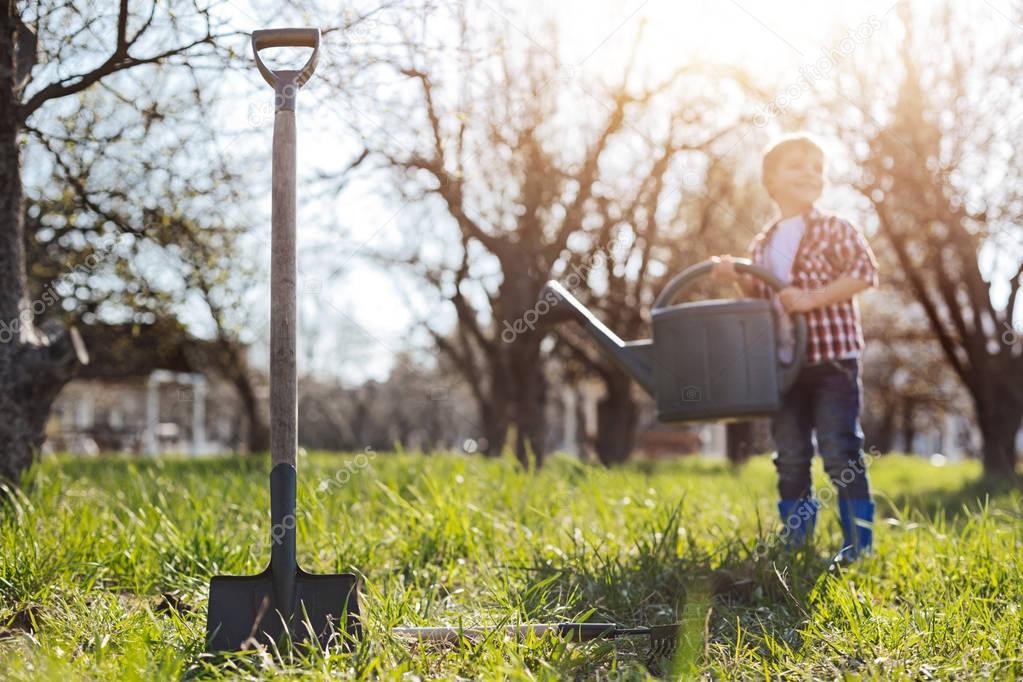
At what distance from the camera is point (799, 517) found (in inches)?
130

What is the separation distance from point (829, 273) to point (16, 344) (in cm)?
314

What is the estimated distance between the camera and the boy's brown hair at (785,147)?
3371 mm

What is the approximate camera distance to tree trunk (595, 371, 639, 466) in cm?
1282

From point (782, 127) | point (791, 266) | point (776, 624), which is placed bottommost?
point (776, 624)

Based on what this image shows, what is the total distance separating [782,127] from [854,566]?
644 centimetres

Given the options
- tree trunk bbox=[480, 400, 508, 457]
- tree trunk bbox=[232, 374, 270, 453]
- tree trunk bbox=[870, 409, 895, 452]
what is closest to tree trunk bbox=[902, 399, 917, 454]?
tree trunk bbox=[870, 409, 895, 452]

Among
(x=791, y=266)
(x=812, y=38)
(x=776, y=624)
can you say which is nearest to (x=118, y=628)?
(x=776, y=624)

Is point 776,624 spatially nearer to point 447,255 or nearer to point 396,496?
point 396,496

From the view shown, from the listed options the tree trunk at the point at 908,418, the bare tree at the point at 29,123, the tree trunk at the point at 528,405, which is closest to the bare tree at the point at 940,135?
the tree trunk at the point at 528,405

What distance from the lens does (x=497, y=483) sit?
424 cm

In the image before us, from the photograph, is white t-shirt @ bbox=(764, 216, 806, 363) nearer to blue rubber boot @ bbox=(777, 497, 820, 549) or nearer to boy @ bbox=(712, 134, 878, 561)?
boy @ bbox=(712, 134, 878, 561)

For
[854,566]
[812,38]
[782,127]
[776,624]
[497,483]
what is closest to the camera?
[776,624]

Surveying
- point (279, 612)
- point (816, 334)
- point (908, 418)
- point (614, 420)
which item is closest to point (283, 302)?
point (279, 612)

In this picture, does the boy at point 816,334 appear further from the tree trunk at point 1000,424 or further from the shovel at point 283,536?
the tree trunk at point 1000,424
